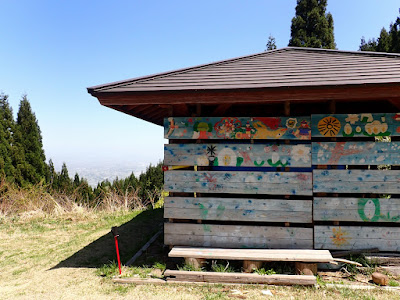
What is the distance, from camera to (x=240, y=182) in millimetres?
4488

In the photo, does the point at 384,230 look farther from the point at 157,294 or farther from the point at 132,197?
the point at 132,197

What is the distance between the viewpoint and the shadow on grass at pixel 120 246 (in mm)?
5055

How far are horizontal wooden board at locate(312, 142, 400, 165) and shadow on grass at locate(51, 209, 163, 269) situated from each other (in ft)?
14.1

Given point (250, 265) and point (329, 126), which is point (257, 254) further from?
point (329, 126)

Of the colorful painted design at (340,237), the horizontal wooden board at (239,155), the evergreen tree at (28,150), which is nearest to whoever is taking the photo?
the colorful painted design at (340,237)

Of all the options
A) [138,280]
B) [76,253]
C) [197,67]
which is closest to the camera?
[138,280]

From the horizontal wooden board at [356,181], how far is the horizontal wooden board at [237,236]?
2.76ft

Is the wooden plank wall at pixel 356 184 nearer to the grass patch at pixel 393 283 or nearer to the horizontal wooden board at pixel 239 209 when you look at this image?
the horizontal wooden board at pixel 239 209

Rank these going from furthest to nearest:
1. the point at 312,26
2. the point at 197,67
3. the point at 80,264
Answer: 1. the point at 312,26
2. the point at 197,67
3. the point at 80,264

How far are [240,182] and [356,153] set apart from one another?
81.7 inches

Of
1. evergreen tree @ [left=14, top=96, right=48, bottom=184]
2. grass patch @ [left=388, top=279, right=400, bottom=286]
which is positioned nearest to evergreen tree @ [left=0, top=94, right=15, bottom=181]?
Result: evergreen tree @ [left=14, top=96, right=48, bottom=184]

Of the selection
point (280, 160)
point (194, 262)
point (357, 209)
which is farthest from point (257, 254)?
point (357, 209)

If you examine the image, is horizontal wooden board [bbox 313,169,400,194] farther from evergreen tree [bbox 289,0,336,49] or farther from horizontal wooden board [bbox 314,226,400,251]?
evergreen tree [bbox 289,0,336,49]

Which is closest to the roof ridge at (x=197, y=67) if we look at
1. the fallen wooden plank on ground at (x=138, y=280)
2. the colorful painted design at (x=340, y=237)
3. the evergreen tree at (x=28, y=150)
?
the fallen wooden plank on ground at (x=138, y=280)
